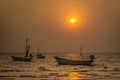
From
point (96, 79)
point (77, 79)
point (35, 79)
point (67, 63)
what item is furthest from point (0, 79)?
point (67, 63)

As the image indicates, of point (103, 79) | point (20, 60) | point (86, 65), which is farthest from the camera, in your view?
point (20, 60)

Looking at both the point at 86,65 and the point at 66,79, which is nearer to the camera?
the point at 66,79

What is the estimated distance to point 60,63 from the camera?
90.6m

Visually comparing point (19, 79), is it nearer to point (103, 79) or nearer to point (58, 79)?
point (58, 79)

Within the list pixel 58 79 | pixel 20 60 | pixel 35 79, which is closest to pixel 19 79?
pixel 35 79

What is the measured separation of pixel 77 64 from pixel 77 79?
42.1m

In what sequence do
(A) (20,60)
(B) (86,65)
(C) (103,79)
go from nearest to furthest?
(C) (103,79), (B) (86,65), (A) (20,60)

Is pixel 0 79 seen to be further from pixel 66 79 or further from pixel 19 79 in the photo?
pixel 66 79

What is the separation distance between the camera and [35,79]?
4456 centimetres

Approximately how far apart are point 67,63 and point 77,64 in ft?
11.9

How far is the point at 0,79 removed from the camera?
44438 millimetres

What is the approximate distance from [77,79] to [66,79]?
2226 millimetres

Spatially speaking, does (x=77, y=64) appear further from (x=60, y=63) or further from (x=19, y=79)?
(x=19, y=79)

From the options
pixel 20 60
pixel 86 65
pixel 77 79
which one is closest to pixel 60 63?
pixel 86 65
